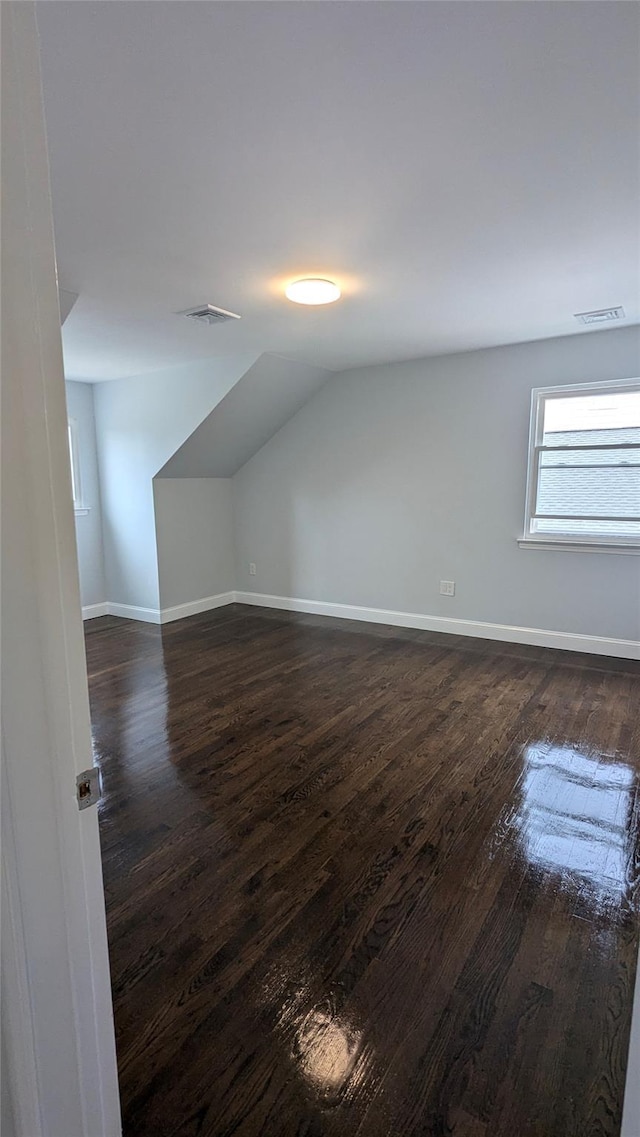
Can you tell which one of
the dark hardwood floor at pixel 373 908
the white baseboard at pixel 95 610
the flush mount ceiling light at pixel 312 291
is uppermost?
the flush mount ceiling light at pixel 312 291

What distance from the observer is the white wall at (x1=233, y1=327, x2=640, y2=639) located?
417 centimetres

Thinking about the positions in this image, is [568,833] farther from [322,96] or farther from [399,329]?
[399,329]

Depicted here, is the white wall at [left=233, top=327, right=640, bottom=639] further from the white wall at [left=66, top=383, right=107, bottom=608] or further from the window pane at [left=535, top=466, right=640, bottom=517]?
the white wall at [left=66, top=383, right=107, bottom=608]

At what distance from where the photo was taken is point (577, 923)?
1.73 meters

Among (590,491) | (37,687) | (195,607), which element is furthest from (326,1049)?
(195,607)

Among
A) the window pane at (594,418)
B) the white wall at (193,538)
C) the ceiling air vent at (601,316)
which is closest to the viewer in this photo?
the ceiling air vent at (601,316)

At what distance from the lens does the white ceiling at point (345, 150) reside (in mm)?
1271

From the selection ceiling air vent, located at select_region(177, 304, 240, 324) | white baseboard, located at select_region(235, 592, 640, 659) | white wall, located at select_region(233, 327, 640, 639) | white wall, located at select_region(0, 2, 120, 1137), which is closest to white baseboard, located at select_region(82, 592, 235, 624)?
white baseboard, located at select_region(235, 592, 640, 659)

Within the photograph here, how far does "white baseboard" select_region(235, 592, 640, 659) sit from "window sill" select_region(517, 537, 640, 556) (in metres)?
0.66

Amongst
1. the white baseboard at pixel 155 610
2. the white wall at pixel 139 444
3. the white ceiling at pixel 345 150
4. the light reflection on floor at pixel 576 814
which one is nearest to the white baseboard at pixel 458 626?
the white baseboard at pixel 155 610

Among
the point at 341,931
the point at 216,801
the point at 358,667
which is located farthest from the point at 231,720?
the point at 341,931

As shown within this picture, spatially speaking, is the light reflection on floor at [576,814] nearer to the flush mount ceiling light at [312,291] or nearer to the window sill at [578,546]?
the window sill at [578,546]

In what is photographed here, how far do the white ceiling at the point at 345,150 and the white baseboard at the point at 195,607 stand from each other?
9.81 ft

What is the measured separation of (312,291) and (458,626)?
304cm
